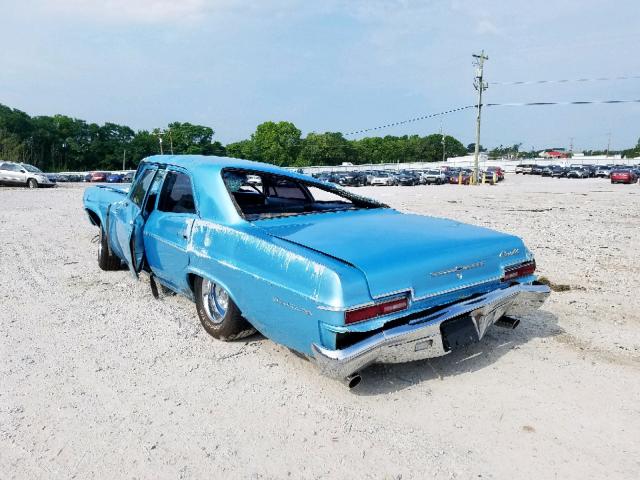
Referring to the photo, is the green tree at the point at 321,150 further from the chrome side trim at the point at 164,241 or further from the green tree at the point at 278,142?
the chrome side trim at the point at 164,241

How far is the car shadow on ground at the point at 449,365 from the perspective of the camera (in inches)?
124

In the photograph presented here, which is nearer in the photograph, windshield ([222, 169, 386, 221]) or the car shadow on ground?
the car shadow on ground

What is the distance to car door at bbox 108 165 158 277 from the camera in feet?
14.7

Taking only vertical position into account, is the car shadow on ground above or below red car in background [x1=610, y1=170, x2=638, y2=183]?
above

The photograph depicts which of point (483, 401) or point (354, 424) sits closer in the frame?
point (354, 424)

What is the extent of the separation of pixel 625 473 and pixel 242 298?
227 cm

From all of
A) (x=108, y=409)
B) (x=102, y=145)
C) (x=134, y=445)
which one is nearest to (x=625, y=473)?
(x=134, y=445)

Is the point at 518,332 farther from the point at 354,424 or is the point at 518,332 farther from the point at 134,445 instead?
the point at 134,445

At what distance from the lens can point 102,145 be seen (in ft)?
342

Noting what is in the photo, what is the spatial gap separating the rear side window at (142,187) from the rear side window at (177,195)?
321mm

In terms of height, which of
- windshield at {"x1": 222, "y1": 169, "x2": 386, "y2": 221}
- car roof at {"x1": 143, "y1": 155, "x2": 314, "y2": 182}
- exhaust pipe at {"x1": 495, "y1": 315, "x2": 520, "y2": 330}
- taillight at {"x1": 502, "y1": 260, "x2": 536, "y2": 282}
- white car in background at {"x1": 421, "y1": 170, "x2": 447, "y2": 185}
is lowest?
white car in background at {"x1": 421, "y1": 170, "x2": 447, "y2": 185}

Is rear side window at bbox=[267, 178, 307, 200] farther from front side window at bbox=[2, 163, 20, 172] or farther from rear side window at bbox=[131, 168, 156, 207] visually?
front side window at bbox=[2, 163, 20, 172]

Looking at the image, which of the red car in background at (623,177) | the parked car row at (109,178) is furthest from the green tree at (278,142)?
the red car in background at (623,177)

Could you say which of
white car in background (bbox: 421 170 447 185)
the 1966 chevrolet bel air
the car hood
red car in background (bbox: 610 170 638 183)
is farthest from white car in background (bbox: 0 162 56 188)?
red car in background (bbox: 610 170 638 183)
